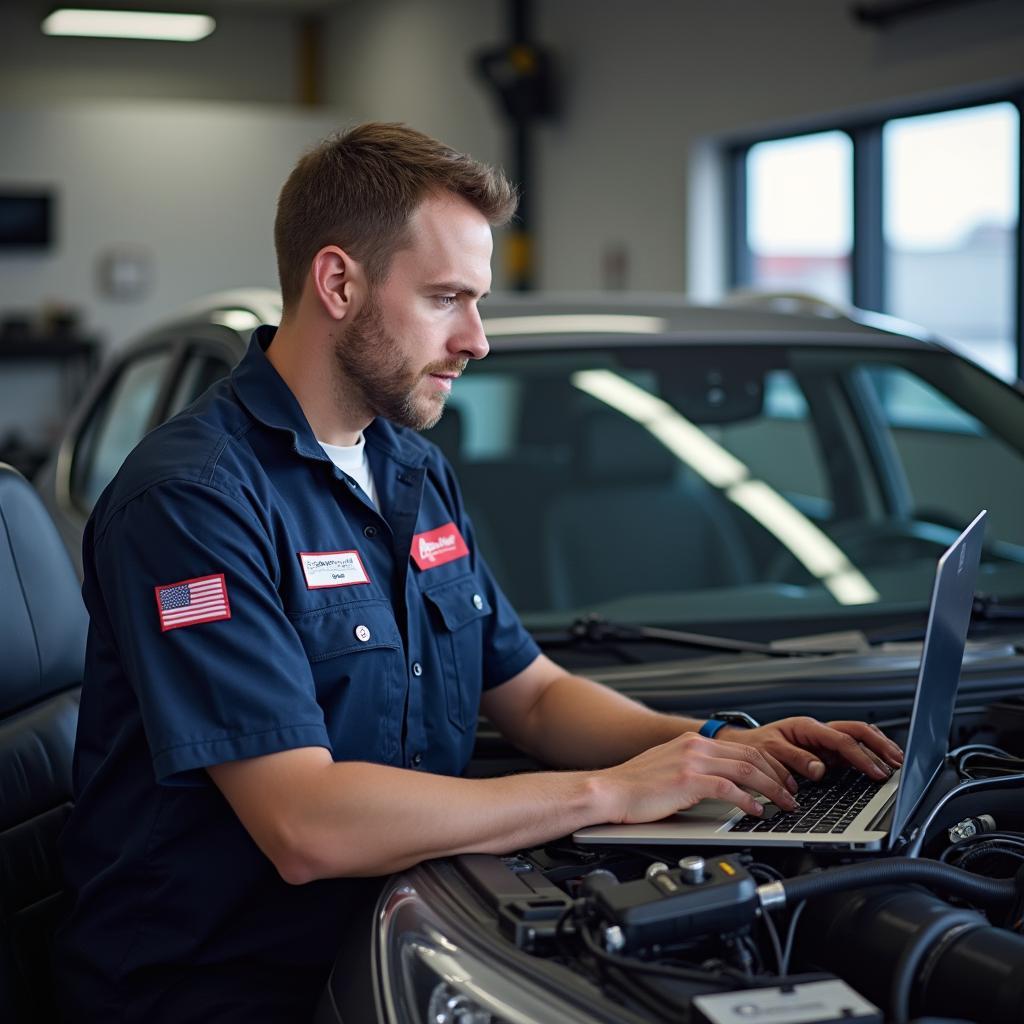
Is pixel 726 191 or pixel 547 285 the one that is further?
pixel 547 285

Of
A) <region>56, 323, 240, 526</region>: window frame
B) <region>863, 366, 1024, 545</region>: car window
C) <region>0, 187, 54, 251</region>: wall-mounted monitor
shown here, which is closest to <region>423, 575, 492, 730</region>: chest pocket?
<region>56, 323, 240, 526</region>: window frame

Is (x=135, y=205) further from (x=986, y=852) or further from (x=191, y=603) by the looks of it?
(x=986, y=852)

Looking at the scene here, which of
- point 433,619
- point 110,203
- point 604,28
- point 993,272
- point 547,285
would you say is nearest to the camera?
point 433,619

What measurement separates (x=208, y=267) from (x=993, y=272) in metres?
6.68

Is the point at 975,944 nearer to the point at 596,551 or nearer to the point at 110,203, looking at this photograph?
the point at 596,551

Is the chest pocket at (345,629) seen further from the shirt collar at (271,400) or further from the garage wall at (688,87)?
the garage wall at (688,87)

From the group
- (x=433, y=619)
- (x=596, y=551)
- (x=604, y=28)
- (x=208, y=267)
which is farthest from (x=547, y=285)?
(x=433, y=619)

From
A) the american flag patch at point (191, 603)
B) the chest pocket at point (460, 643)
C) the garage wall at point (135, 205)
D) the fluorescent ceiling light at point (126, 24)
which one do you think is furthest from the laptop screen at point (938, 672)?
the fluorescent ceiling light at point (126, 24)

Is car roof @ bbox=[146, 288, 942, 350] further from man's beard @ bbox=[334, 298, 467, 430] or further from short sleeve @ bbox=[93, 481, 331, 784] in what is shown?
short sleeve @ bbox=[93, 481, 331, 784]

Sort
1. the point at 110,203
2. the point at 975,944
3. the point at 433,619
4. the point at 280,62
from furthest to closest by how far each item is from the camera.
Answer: the point at 280,62 < the point at 110,203 < the point at 433,619 < the point at 975,944

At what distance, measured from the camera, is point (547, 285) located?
Result: 8.91 metres

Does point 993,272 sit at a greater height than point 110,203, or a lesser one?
lesser

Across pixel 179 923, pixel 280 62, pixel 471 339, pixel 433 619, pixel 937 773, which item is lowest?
pixel 179 923

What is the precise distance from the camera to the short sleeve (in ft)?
4.57
